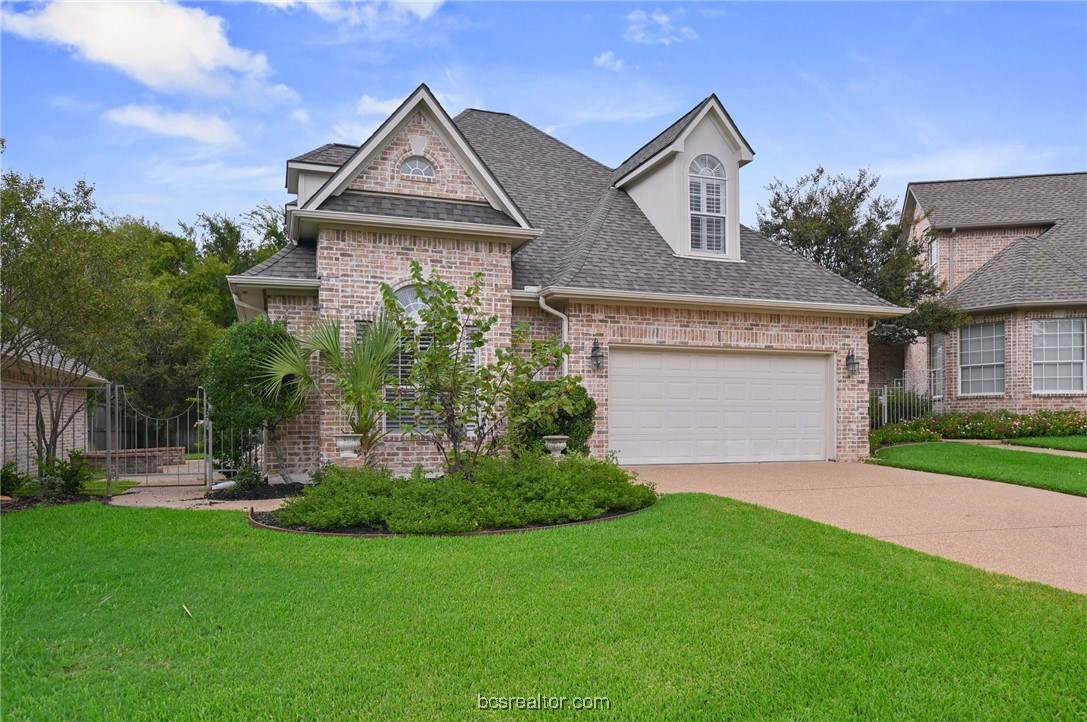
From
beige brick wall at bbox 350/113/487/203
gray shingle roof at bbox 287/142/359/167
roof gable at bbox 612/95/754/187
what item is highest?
roof gable at bbox 612/95/754/187

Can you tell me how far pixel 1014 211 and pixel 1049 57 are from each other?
13.4m

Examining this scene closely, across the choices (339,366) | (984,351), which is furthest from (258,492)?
(984,351)

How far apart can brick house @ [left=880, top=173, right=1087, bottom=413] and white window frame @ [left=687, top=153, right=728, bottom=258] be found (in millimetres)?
9486

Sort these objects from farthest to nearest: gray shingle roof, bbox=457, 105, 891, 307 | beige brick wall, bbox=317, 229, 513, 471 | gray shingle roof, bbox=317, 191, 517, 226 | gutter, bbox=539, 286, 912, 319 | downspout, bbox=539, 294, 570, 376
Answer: gray shingle roof, bbox=457, 105, 891, 307 → downspout, bbox=539, 294, 570, 376 → gutter, bbox=539, 286, 912, 319 → gray shingle roof, bbox=317, 191, 517, 226 → beige brick wall, bbox=317, 229, 513, 471

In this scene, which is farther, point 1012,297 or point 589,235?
point 1012,297

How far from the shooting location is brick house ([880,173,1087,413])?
61.2ft

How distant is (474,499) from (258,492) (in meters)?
4.73

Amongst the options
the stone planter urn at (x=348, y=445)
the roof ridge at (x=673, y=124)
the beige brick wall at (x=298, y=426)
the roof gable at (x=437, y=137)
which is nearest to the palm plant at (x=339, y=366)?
the stone planter urn at (x=348, y=445)

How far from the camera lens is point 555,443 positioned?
456 inches

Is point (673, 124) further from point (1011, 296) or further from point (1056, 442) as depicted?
point (1056, 442)

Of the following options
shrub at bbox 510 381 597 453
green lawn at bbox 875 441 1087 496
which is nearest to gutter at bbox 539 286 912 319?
shrub at bbox 510 381 597 453

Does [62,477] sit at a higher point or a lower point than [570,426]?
lower

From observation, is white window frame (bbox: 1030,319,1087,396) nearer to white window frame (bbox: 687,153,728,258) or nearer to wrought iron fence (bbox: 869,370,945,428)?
wrought iron fence (bbox: 869,370,945,428)

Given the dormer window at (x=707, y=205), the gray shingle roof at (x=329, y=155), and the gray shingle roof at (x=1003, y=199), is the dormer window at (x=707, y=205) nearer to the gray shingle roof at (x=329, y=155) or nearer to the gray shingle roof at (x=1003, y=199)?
the gray shingle roof at (x=329, y=155)
